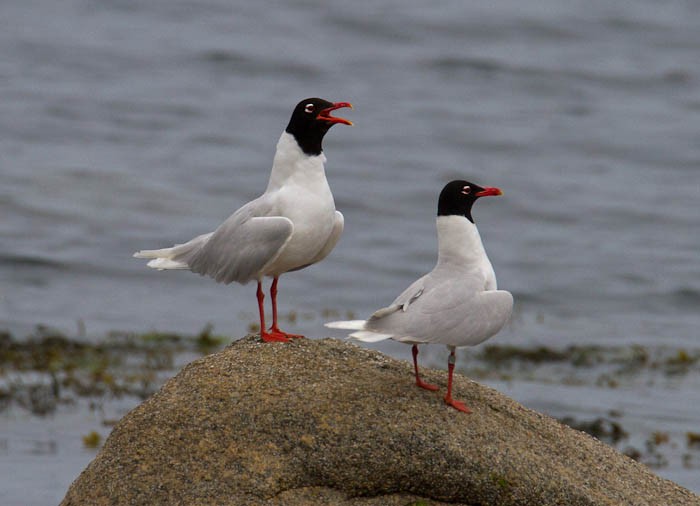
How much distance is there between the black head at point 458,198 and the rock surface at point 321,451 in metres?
1.07

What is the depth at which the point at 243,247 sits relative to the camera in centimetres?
801

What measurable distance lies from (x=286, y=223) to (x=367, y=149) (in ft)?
61.7

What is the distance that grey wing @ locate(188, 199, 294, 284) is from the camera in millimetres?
7879

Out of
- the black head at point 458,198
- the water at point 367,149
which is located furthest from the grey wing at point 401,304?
the water at point 367,149

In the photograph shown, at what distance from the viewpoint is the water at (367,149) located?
1850cm

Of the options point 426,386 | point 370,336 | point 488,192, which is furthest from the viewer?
point 488,192

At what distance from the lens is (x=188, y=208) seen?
2211cm

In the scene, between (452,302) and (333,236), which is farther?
(333,236)

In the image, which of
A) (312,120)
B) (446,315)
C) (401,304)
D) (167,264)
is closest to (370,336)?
(401,304)

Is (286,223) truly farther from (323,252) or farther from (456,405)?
(456,405)

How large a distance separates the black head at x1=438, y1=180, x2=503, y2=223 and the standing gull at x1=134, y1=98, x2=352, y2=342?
0.74 meters

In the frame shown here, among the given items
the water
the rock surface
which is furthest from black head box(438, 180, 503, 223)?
the water

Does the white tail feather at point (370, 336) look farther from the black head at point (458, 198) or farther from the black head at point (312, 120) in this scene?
the black head at point (312, 120)

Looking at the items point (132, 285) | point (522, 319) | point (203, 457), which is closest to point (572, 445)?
point (203, 457)
